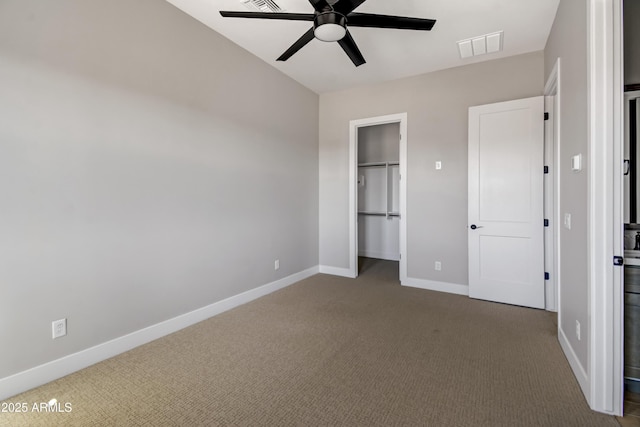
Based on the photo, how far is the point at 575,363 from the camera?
6.67 feet

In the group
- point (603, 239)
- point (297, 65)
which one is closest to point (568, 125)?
point (603, 239)

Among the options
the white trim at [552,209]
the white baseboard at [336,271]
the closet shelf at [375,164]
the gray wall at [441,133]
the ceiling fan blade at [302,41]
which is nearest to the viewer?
the ceiling fan blade at [302,41]

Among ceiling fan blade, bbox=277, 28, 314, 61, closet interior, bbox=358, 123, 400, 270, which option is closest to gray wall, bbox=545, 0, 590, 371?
ceiling fan blade, bbox=277, 28, 314, 61

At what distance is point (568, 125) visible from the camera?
Answer: 2.21 m

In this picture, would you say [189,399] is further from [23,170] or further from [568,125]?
[568,125]

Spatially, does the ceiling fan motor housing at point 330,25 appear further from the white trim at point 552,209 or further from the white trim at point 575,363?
the white trim at point 575,363

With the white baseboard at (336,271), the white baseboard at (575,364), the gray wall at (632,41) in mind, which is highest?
the gray wall at (632,41)

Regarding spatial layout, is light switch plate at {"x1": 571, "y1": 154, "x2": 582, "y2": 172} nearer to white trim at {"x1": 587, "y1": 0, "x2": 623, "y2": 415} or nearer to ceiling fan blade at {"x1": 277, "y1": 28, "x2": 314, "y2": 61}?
white trim at {"x1": 587, "y1": 0, "x2": 623, "y2": 415}

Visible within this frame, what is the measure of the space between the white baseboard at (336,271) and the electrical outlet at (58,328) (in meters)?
3.35

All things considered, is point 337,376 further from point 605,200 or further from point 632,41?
point 632,41

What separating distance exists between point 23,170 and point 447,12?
3515mm

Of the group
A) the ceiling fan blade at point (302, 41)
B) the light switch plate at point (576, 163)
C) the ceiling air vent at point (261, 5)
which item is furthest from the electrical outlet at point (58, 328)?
the light switch plate at point (576, 163)

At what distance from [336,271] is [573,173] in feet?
10.9

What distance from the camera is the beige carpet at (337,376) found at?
1637mm
